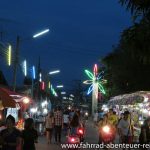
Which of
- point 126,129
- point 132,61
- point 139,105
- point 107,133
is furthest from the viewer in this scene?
point 132,61

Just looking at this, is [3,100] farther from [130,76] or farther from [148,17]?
[130,76]

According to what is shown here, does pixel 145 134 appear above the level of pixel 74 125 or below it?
below

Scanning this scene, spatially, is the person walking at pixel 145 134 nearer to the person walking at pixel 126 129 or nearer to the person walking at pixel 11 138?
the person walking at pixel 126 129

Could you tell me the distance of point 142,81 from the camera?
43.3 metres

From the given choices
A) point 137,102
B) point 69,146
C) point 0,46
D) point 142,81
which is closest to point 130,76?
point 142,81

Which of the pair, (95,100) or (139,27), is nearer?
(139,27)

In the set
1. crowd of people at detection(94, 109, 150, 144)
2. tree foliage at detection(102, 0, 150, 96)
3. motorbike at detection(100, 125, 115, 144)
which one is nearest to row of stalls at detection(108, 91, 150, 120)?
tree foliage at detection(102, 0, 150, 96)

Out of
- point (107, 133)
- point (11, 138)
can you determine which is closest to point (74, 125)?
point (107, 133)

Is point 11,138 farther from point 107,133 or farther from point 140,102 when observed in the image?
point 140,102

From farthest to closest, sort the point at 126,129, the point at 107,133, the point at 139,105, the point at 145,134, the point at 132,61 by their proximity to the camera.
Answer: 1. the point at 132,61
2. the point at 139,105
3. the point at 107,133
4. the point at 126,129
5. the point at 145,134

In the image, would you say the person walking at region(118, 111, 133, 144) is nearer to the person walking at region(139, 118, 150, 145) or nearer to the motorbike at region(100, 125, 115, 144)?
the motorbike at region(100, 125, 115, 144)

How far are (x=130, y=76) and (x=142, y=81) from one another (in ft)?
4.64

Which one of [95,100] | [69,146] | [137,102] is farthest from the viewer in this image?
[95,100]

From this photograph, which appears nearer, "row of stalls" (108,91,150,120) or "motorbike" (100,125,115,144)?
"motorbike" (100,125,115,144)
